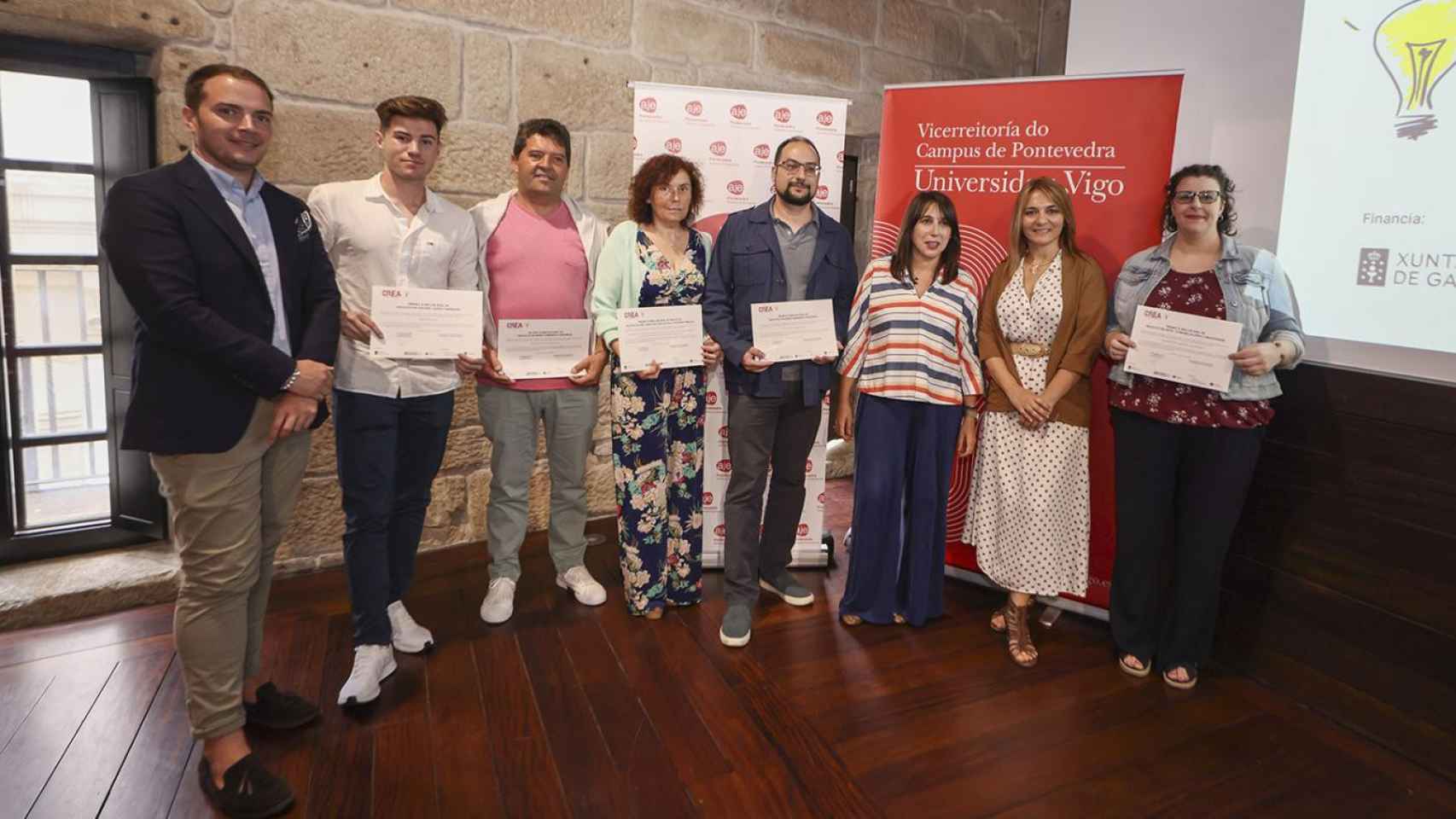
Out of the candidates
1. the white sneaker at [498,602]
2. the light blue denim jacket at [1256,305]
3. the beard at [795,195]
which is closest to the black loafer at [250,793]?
the white sneaker at [498,602]

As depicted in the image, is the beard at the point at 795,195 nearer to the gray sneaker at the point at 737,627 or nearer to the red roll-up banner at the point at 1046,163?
the red roll-up banner at the point at 1046,163

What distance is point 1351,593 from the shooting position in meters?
2.45

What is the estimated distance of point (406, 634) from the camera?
271 cm

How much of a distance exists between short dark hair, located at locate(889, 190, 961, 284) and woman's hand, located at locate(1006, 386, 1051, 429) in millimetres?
463

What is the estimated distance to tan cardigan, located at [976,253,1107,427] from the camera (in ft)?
8.80

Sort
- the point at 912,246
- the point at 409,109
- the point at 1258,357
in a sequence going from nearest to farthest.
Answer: the point at 409,109 < the point at 1258,357 < the point at 912,246

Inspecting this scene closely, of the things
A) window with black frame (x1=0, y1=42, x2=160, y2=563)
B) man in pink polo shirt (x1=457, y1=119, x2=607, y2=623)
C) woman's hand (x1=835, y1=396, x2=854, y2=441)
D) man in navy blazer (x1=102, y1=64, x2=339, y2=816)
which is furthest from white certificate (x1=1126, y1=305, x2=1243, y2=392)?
window with black frame (x1=0, y1=42, x2=160, y2=563)

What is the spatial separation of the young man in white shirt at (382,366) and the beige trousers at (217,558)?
37 cm

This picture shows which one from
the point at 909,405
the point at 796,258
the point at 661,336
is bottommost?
the point at 909,405

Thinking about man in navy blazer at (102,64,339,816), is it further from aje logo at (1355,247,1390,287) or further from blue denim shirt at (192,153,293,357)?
aje logo at (1355,247,1390,287)

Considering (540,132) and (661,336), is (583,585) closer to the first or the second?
(661,336)

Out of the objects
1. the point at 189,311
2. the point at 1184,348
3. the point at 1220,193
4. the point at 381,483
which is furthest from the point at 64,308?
the point at 1220,193

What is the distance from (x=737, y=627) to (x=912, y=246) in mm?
1516

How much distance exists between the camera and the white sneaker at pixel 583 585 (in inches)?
122
